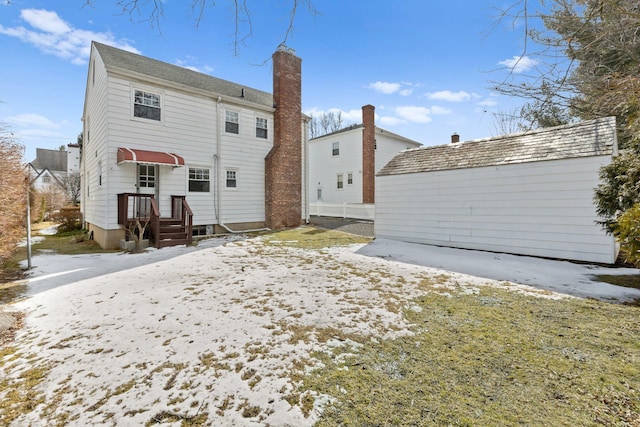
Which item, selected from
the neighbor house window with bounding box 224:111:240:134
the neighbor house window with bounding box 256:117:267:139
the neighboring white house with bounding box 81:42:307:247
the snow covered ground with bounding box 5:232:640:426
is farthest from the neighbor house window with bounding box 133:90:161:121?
the snow covered ground with bounding box 5:232:640:426

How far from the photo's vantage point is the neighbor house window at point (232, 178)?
500 inches

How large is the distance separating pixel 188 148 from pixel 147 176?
A: 1933 millimetres

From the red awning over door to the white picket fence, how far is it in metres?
11.5

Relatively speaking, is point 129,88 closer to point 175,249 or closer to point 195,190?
point 195,190

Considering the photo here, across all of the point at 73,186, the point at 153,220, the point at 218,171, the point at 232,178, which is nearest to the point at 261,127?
the point at 232,178

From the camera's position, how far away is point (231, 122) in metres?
12.8

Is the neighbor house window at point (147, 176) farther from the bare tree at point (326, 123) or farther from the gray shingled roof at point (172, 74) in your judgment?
the bare tree at point (326, 123)

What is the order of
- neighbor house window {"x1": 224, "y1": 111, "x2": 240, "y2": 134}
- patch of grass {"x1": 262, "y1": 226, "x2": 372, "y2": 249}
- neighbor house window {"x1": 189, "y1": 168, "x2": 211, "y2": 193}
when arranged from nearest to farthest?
patch of grass {"x1": 262, "y1": 226, "x2": 372, "y2": 249} → neighbor house window {"x1": 189, "y1": 168, "x2": 211, "y2": 193} → neighbor house window {"x1": 224, "y1": 111, "x2": 240, "y2": 134}

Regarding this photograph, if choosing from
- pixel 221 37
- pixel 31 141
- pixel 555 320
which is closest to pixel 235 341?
pixel 221 37

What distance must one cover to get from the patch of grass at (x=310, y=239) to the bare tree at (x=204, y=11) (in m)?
7.11

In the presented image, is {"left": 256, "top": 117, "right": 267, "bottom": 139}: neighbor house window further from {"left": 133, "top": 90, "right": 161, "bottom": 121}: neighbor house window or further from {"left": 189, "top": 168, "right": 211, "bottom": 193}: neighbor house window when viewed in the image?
{"left": 133, "top": 90, "right": 161, "bottom": 121}: neighbor house window

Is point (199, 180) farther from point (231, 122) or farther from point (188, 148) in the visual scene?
point (231, 122)

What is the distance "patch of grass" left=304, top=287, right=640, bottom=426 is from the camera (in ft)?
7.21

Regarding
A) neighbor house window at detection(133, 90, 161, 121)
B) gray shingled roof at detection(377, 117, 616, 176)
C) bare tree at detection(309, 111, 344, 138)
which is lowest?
gray shingled roof at detection(377, 117, 616, 176)
